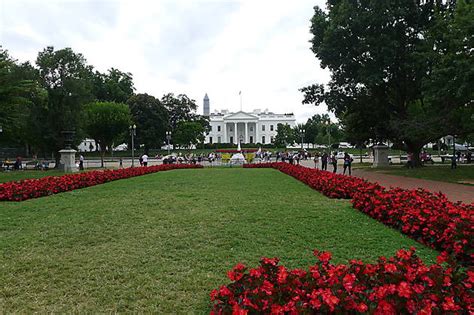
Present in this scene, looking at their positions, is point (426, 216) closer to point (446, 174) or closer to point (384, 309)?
point (384, 309)

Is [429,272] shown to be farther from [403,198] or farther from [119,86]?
[119,86]

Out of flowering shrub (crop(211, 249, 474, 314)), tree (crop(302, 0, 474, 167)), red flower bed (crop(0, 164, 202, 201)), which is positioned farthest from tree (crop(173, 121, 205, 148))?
flowering shrub (crop(211, 249, 474, 314))

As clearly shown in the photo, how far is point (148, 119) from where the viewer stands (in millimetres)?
60312

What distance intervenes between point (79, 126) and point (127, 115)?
33.3 feet

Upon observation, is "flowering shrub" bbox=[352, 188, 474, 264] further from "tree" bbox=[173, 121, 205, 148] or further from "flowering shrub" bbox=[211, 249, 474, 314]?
"tree" bbox=[173, 121, 205, 148]

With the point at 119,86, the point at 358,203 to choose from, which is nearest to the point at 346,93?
the point at 358,203

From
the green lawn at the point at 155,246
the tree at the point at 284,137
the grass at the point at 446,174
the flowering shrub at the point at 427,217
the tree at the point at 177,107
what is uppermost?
the tree at the point at 177,107

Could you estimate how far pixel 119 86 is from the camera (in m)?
68.1

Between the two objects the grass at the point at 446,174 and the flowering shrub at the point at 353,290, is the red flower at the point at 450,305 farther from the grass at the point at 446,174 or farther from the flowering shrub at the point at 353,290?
the grass at the point at 446,174

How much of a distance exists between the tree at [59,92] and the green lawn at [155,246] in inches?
1018

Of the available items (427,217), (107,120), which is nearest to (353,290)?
(427,217)

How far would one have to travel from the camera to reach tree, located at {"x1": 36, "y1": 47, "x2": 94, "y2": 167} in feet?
110

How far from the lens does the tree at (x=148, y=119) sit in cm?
6028

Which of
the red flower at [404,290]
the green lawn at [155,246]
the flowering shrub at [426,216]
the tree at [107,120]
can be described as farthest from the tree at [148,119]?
the red flower at [404,290]
